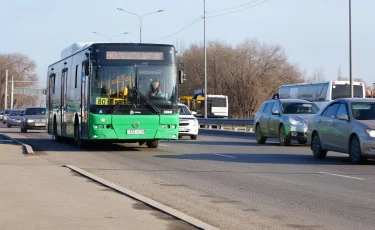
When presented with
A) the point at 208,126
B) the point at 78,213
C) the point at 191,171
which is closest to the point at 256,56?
the point at 208,126

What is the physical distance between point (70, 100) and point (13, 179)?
42.6 feet

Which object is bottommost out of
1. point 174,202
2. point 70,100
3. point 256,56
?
point 174,202

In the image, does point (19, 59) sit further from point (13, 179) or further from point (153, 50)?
point (13, 179)

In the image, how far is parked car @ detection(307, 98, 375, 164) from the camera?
17734 millimetres

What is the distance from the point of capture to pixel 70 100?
2706 centimetres

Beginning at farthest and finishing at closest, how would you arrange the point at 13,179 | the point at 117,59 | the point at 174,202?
the point at 117,59 → the point at 13,179 → the point at 174,202

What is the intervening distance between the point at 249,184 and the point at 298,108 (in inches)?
550

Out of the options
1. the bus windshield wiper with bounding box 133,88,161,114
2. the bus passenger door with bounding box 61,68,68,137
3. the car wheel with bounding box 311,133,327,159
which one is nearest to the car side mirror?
the car wheel with bounding box 311,133,327,159

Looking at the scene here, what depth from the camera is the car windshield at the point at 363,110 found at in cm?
1852

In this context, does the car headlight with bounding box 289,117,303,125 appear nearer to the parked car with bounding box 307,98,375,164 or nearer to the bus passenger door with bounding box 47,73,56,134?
the parked car with bounding box 307,98,375,164

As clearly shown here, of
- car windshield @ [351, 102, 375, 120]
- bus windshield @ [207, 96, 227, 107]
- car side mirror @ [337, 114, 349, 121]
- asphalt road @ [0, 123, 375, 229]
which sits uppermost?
bus windshield @ [207, 96, 227, 107]

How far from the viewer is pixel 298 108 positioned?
27609 millimetres

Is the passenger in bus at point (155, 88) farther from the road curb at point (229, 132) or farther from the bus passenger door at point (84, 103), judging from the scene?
the road curb at point (229, 132)

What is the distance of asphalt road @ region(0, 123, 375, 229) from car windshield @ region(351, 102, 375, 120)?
1.18 metres
